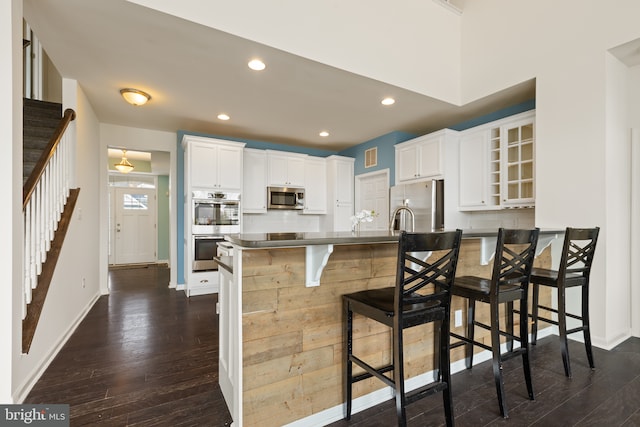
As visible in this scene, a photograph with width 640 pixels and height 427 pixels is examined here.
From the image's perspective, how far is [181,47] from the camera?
2691 millimetres

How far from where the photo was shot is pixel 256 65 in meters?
2.98

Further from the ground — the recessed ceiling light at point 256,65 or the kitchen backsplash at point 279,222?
the recessed ceiling light at point 256,65

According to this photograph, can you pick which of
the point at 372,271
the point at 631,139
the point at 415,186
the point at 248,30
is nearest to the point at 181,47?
the point at 248,30

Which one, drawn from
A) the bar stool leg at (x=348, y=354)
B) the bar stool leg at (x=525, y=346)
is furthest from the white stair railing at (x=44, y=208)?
the bar stool leg at (x=525, y=346)

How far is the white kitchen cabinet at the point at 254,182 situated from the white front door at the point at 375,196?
1854 mm

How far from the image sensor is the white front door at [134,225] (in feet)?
25.1

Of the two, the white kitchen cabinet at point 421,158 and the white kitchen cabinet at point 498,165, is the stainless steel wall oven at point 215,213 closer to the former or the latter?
the white kitchen cabinet at point 421,158

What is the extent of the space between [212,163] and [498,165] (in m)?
4.10

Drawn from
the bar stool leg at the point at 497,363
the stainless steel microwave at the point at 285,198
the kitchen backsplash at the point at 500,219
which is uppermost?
the stainless steel microwave at the point at 285,198

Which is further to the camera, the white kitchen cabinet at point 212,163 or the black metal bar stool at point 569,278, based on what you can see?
the white kitchen cabinet at point 212,163

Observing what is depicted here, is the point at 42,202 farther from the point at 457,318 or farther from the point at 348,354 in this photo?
the point at 457,318

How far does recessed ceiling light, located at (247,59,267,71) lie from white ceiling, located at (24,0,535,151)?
7cm

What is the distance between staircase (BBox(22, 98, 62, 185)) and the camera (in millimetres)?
3000

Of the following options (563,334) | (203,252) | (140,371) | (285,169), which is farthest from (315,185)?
(563,334)
